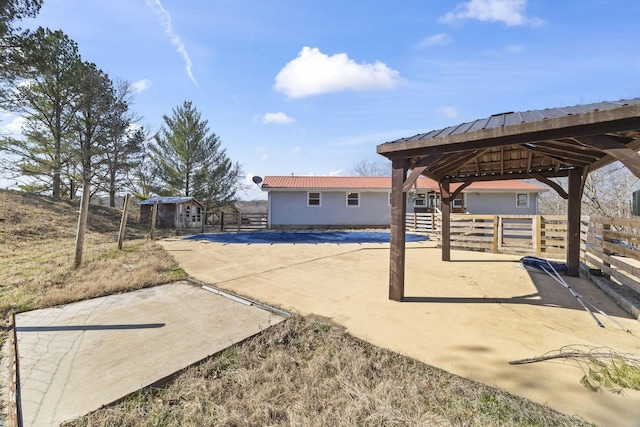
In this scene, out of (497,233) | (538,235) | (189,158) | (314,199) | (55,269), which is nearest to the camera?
(55,269)

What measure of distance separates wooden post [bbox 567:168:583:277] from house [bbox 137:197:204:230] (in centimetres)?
1553

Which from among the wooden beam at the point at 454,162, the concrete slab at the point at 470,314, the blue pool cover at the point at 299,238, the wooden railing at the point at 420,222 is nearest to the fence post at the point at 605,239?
the concrete slab at the point at 470,314

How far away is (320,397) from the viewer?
1854 mm

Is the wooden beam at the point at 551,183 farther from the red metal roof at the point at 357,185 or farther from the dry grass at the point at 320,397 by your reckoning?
the red metal roof at the point at 357,185

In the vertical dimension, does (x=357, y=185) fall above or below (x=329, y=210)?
above

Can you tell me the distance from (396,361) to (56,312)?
3.95 m

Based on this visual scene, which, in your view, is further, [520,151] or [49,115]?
[49,115]

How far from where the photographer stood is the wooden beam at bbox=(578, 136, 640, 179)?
7.77 feet

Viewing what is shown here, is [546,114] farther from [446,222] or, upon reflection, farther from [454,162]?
[446,222]

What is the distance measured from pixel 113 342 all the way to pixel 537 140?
15.4ft

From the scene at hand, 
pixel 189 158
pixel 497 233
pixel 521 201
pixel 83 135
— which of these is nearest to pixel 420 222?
pixel 497 233

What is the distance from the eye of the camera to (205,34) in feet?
23.0

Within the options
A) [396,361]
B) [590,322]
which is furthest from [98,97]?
[590,322]

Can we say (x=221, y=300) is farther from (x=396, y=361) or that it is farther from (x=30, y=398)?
(x=396, y=361)
